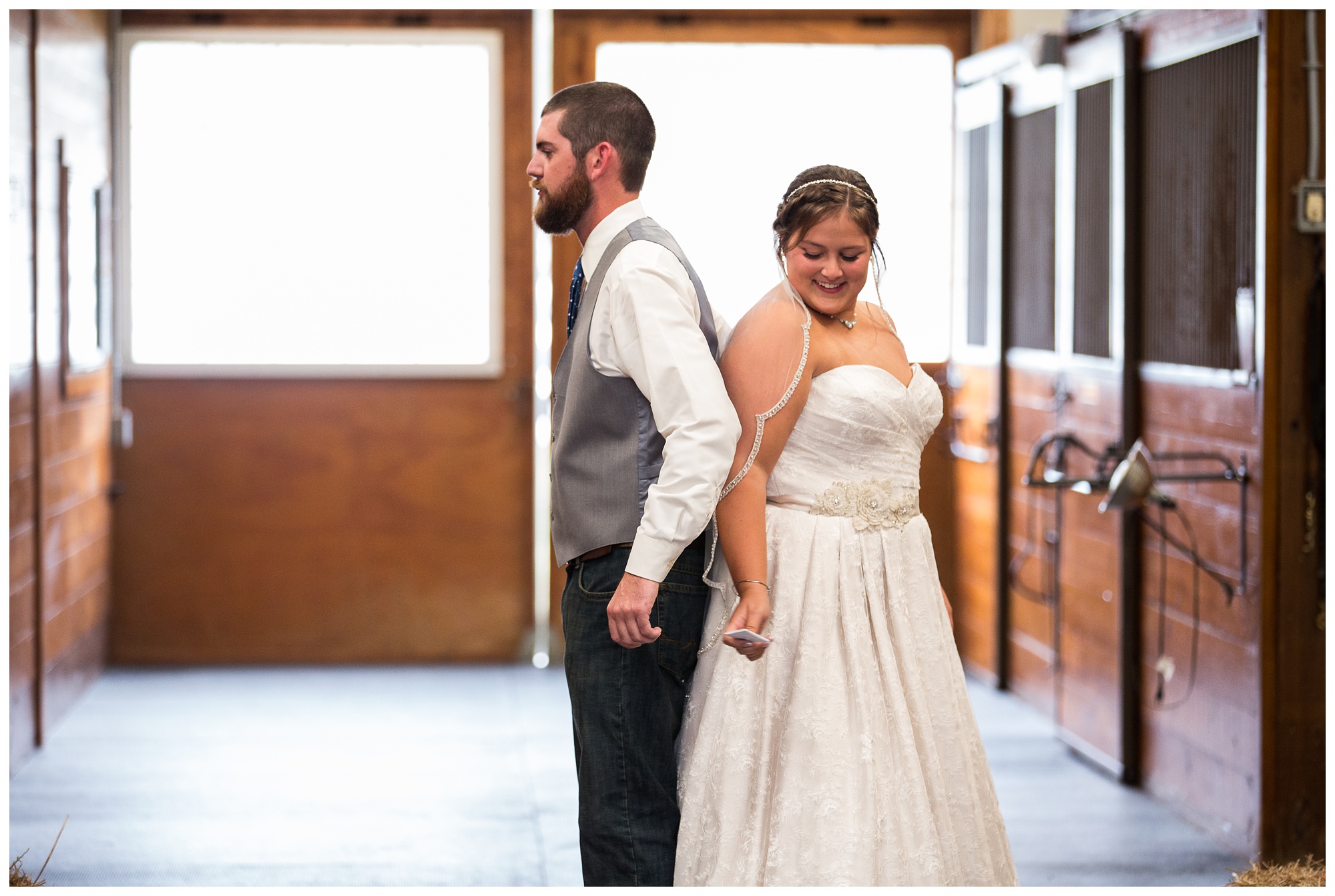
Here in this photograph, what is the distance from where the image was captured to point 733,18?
17.6 ft

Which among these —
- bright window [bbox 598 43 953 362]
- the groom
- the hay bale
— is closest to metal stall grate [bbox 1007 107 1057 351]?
bright window [bbox 598 43 953 362]

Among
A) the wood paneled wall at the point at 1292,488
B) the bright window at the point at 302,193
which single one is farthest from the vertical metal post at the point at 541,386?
the wood paneled wall at the point at 1292,488

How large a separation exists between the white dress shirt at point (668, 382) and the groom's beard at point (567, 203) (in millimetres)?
121

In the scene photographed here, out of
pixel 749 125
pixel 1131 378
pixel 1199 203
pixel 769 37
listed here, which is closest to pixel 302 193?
pixel 749 125

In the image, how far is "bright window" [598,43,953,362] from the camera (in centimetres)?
533

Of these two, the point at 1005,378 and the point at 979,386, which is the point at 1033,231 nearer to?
the point at 1005,378

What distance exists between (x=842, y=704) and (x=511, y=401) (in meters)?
3.41

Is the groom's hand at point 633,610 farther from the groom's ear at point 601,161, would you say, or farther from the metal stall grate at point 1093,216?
the metal stall grate at point 1093,216

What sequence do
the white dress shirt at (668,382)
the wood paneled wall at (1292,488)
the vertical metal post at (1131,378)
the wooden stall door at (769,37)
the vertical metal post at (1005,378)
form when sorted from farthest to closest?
the wooden stall door at (769,37), the vertical metal post at (1005,378), the vertical metal post at (1131,378), the wood paneled wall at (1292,488), the white dress shirt at (668,382)

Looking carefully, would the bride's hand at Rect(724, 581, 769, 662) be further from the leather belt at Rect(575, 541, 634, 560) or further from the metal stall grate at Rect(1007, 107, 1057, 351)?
the metal stall grate at Rect(1007, 107, 1057, 351)

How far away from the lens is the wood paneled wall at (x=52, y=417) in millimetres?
3980

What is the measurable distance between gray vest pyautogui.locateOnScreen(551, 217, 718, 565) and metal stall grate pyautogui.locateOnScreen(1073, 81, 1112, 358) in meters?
2.26

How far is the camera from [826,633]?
2.18 metres

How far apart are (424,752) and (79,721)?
45.1 inches
